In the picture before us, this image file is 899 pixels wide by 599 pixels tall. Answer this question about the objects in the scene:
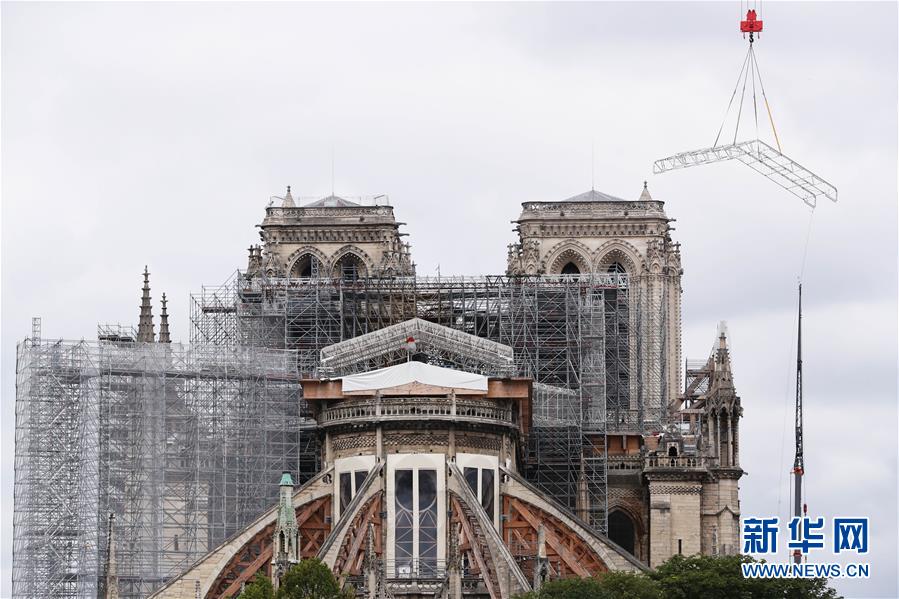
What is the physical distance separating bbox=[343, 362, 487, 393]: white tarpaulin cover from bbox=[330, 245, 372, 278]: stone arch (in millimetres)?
28613

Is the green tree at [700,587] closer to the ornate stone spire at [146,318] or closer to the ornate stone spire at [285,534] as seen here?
the ornate stone spire at [285,534]

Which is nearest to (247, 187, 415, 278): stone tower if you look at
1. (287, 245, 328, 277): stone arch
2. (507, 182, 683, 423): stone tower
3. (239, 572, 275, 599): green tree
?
(287, 245, 328, 277): stone arch

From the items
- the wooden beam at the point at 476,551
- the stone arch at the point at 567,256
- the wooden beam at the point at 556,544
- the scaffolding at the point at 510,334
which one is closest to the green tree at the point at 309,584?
the wooden beam at the point at 476,551

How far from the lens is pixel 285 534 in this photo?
133 meters

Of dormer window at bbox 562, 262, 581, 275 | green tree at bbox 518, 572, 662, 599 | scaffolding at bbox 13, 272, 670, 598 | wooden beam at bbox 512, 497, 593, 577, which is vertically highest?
dormer window at bbox 562, 262, 581, 275

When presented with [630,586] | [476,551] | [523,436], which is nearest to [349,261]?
[523,436]

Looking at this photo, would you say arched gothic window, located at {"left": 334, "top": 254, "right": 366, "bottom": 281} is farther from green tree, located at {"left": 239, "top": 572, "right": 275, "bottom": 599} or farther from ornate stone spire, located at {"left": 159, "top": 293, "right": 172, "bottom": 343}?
green tree, located at {"left": 239, "top": 572, "right": 275, "bottom": 599}

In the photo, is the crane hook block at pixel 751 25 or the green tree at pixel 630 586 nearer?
the green tree at pixel 630 586

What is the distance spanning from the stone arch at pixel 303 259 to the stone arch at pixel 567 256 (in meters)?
11.9

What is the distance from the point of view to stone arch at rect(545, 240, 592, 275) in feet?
572

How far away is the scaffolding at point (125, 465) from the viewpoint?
14300 cm

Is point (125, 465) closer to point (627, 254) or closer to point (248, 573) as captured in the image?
point (248, 573)

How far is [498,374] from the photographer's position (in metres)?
151

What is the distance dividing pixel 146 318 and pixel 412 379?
24883 millimetres
